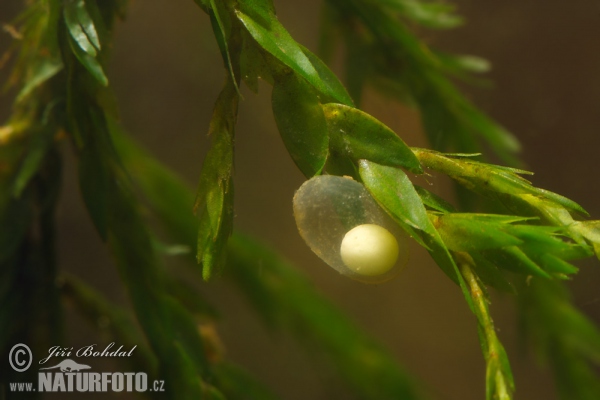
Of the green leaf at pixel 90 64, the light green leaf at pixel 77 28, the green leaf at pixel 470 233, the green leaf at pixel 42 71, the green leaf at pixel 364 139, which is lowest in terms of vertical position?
the green leaf at pixel 470 233

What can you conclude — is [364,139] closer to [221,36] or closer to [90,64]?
[221,36]

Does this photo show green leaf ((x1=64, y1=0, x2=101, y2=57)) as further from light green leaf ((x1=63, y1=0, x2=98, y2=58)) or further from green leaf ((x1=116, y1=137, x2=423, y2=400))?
green leaf ((x1=116, y1=137, x2=423, y2=400))

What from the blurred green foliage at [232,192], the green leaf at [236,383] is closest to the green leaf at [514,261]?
the blurred green foliage at [232,192]

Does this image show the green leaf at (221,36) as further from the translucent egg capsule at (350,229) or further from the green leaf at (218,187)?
the translucent egg capsule at (350,229)

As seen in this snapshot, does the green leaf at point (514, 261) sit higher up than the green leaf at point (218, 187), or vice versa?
the green leaf at point (218, 187)

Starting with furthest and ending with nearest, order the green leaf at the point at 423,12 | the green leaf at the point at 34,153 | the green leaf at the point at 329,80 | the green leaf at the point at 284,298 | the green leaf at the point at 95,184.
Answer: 1. the green leaf at the point at 284,298
2. the green leaf at the point at 423,12
3. the green leaf at the point at 34,153
4. the green leaf at the point at 95,184
5. the green leaf at the point at 329,80

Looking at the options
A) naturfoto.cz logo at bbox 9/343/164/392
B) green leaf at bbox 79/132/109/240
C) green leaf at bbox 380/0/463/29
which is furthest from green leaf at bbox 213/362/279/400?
green leaf at bbox 380/0/463/29

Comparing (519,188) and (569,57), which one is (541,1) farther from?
(519,188)

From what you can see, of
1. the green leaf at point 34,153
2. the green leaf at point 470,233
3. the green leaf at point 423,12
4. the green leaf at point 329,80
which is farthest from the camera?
the green leaf at point 423,12
